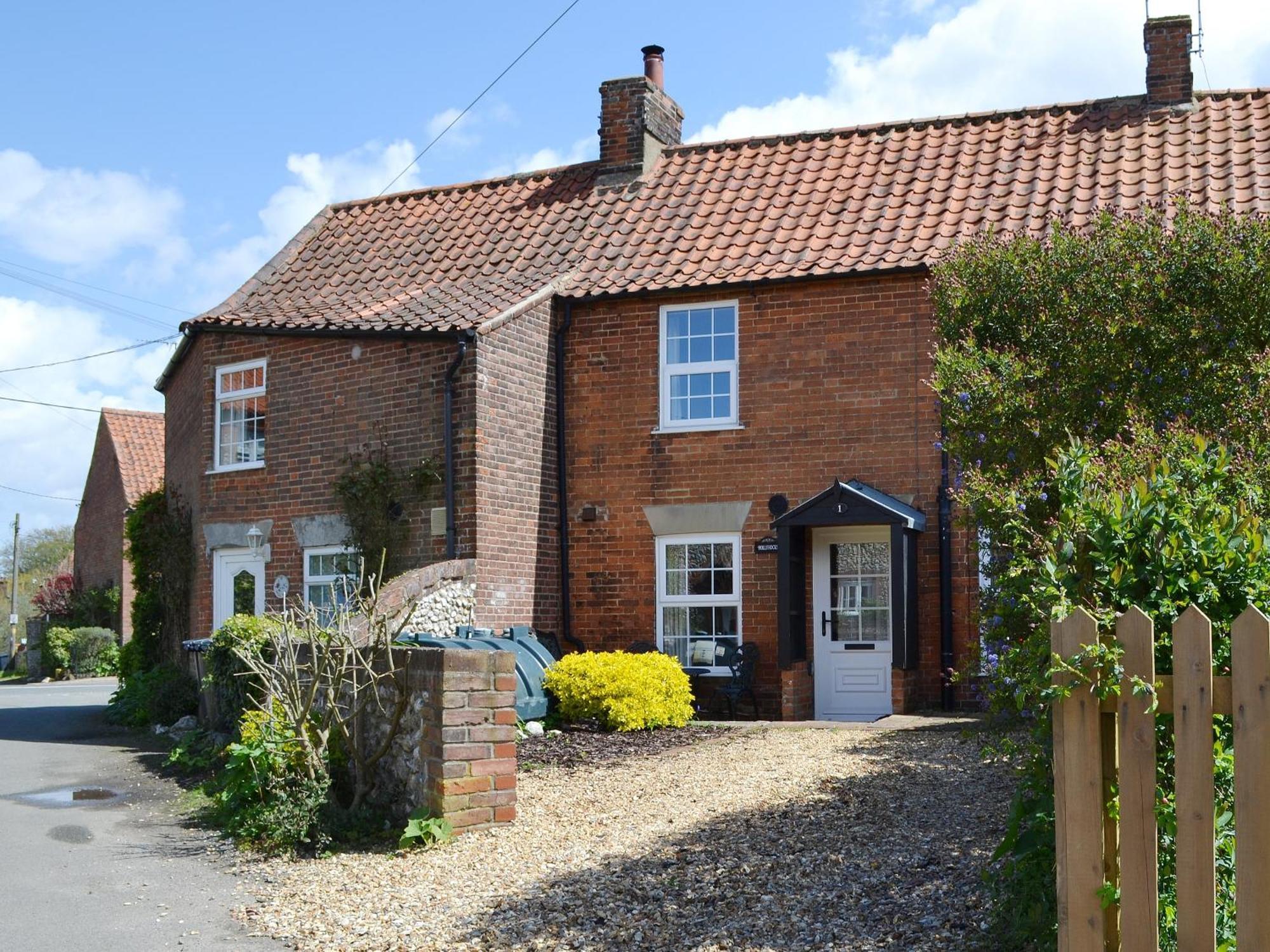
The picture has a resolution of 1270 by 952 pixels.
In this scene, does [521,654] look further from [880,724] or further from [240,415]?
[240,415]

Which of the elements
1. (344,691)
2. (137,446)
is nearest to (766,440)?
(344,691)

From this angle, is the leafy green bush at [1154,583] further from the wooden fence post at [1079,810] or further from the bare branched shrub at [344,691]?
the bare branched shrub at [344,691]

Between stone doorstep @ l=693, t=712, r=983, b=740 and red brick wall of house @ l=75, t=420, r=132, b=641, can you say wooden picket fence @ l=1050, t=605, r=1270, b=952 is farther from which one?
red brick wall of house @ l=75, t=420, r=132, b=641

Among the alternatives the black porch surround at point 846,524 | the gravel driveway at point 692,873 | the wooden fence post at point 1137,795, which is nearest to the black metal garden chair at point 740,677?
Answer: the black porch surround at point 846,524

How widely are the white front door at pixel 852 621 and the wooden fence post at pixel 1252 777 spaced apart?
11.6m

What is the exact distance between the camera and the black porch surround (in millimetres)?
14406

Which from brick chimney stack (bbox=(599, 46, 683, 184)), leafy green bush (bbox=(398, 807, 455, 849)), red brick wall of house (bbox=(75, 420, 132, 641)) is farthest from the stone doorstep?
red brick wall of house (bbox=(75, 420, 132, 641))

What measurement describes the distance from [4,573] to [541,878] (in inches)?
3188

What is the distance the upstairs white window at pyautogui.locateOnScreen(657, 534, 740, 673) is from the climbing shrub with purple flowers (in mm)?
7767

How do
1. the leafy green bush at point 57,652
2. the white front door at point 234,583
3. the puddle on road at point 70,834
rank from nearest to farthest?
the puddle on road at point 70,834 → the white front door at point 234,583 → the leafy green bush at point 57,652

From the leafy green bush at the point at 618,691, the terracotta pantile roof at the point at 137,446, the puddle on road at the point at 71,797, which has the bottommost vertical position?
the puddle on road at the point at 71,797

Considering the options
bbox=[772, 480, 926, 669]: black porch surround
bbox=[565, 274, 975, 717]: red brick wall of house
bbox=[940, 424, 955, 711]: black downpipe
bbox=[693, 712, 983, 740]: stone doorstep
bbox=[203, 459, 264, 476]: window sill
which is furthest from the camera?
bbox=[203, 459, 264, 476]: window sill

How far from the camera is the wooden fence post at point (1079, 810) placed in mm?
3902

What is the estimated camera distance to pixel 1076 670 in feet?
12.7
